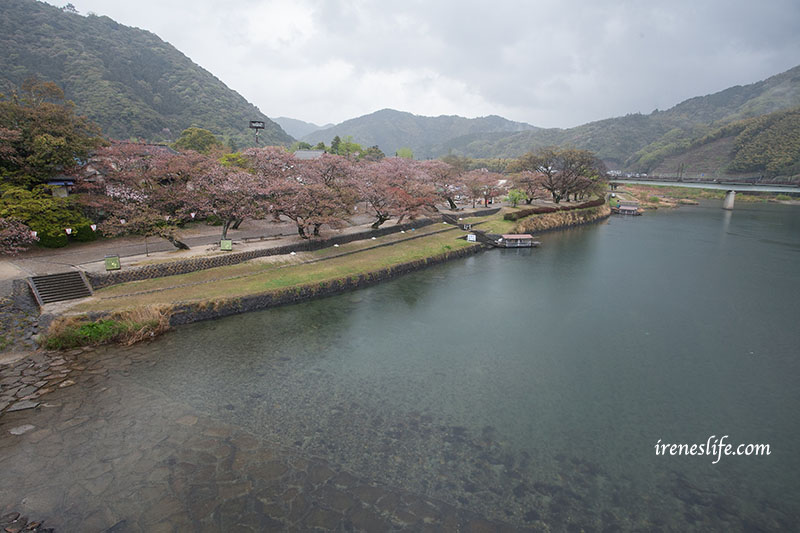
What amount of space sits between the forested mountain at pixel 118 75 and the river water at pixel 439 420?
82.5 meters

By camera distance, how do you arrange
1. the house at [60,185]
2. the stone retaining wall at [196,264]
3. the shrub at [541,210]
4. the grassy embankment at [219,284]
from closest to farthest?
the grassy embankment at [219,284] → the stone retaining wall at [196,264] → the house at [60,185] → the shrub at [541,210]

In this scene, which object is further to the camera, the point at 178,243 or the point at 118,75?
the point at 118,75

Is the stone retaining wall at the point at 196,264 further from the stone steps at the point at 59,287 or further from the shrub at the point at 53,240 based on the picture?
the shrub at the point at 53,240

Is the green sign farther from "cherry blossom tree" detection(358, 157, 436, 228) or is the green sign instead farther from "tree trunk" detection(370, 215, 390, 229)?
"tree trunk" detection(370, 215, 390, 229)

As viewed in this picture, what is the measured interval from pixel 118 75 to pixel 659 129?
20522 cm

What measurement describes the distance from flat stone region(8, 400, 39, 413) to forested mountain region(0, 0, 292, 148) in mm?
81042

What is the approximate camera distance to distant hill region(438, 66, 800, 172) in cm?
13262

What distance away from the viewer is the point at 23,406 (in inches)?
445

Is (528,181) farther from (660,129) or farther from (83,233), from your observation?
(660,129)

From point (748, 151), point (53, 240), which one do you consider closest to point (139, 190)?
point (53, 240)

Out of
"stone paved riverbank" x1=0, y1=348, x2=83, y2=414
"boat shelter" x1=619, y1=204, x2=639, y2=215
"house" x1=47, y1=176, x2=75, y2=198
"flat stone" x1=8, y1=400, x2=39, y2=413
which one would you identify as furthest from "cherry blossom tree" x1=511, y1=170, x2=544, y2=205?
"flat stone" x1=8, y1=400, x2=39, y2=413

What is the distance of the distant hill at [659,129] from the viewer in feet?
435

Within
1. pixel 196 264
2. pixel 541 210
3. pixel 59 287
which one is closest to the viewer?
pixel 59 287

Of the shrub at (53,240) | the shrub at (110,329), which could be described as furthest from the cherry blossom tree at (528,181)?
the shrub at (53,240)
